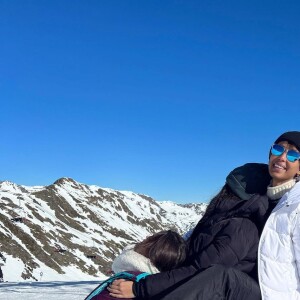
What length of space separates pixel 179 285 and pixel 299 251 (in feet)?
3.62

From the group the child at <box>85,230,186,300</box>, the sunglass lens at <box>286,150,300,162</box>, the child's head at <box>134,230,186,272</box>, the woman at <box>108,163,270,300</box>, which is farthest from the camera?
the sunglass lens at <box>286,150,300,162</box>

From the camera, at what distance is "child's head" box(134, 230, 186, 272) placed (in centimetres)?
427

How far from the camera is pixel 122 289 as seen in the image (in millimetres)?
3934

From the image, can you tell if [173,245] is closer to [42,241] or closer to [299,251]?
[299,251]

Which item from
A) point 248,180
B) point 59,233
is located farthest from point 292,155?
point 59,233

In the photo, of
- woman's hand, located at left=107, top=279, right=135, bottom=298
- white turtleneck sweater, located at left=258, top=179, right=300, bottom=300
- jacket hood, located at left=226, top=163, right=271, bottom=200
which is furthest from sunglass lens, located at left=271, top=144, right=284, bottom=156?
woman's hand, located at left=107, top=279, right=135, bottom=298

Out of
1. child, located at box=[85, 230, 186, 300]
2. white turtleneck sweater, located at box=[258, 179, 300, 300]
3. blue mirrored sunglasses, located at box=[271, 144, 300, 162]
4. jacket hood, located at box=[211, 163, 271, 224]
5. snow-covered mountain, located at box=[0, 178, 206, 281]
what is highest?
snow-covered mountain, located at box=[0, 178, 206, 281]

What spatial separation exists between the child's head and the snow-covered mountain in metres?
37.7

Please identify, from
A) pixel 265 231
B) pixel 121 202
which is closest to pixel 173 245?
pixel 265 231

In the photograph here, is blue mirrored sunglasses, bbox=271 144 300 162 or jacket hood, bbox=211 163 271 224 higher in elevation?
blue mirrored sunglasses, bbox=271 144 300 162

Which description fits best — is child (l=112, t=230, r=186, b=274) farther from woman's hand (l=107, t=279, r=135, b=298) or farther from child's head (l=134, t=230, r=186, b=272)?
Answer: woman's hand (l=107, t=279, r=135, b=298)

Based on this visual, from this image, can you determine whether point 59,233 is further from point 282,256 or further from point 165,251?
point 282,256

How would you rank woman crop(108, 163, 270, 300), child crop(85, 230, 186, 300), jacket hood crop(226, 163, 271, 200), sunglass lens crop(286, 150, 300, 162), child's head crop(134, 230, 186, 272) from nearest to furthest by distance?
woman crop(108, 163, 270, 300)
child crop(85, 230, 186, 300)
child's head crop(134, 230, 186, 272)
sunglass lens crop(286, 150, 300, 162)
jacket hood crop(226, 163, 271, 200)

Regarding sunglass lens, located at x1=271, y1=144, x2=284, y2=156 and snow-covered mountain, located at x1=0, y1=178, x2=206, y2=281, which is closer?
sunglass lens, located at x1=271, y1=144, x2=284, y2=156
